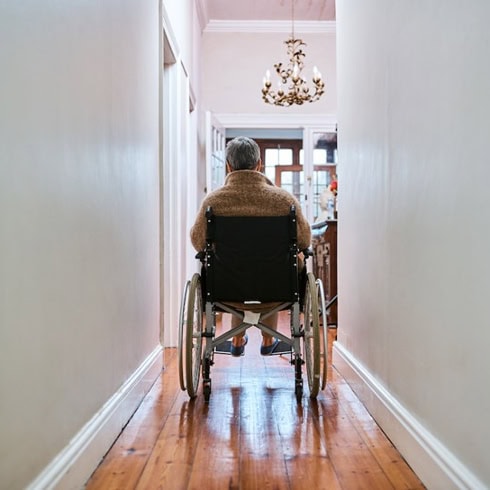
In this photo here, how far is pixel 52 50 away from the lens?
128cm

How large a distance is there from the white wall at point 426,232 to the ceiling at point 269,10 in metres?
3.74

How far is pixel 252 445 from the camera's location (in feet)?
5.99

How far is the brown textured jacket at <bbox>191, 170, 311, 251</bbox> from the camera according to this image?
98.8 inches

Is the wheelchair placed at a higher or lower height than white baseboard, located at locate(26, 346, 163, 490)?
higher

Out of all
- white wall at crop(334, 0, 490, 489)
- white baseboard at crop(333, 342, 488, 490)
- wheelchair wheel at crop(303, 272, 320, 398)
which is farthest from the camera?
wheelchair wheel at crop(303, 272, 320, 398)

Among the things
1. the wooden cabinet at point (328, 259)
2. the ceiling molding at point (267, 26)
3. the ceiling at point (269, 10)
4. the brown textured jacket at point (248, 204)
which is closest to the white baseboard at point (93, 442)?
the brown textured jacket at point (248, 204)

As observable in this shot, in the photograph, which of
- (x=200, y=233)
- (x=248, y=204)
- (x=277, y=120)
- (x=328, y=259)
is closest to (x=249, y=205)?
(x=248, y=204)

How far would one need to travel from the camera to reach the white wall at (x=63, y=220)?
1052 millimetres

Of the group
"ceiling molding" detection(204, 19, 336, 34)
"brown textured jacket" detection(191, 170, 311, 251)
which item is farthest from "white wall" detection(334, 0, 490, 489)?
"ceiling molding" detection(204, 19, 336, 34)

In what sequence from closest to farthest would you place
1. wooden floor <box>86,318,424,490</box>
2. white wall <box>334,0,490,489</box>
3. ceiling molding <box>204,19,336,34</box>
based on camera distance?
white wall <box>334,0,490,489</box>
wooden floor <box>86,318,424,490</box>
ceiling molding <box>204,19,336,34</box>

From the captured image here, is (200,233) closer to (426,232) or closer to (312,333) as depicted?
(312,333)

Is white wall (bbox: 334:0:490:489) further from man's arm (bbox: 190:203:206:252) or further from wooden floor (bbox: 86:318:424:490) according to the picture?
man's arm (bbox: 190:203:206:252)

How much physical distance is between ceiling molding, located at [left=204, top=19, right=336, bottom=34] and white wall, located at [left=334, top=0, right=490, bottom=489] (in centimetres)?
418

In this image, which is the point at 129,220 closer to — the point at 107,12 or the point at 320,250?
the point at 107,12
